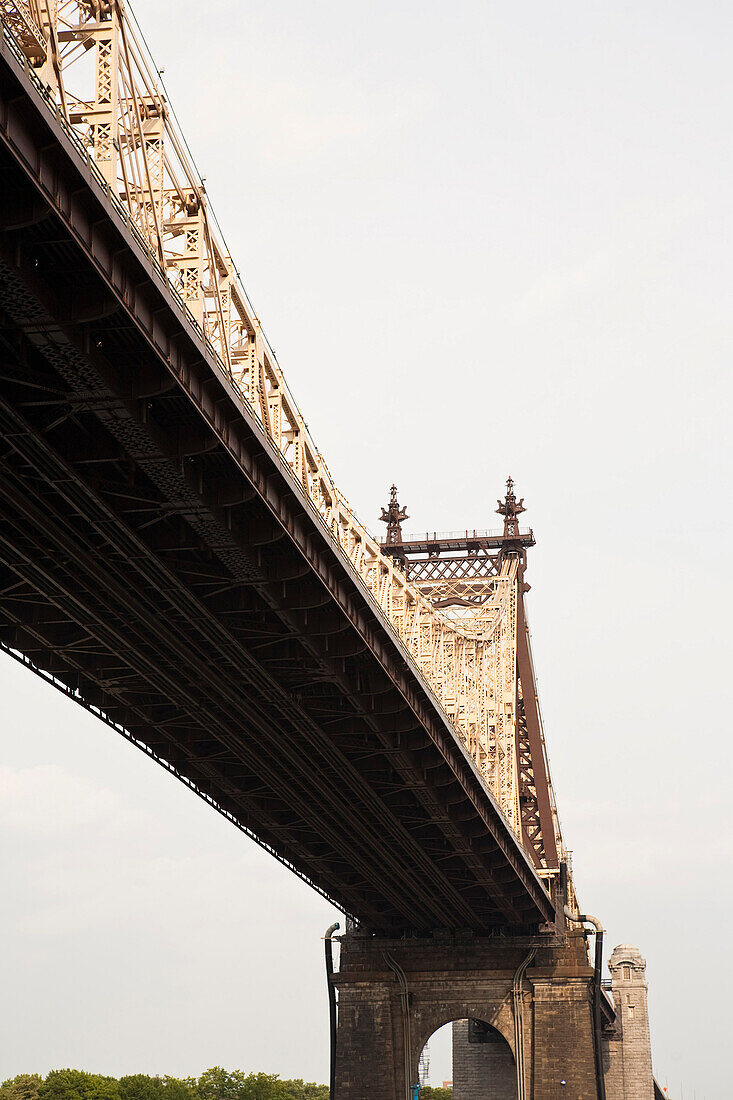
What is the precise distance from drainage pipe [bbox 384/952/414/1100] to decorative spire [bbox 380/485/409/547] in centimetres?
2273

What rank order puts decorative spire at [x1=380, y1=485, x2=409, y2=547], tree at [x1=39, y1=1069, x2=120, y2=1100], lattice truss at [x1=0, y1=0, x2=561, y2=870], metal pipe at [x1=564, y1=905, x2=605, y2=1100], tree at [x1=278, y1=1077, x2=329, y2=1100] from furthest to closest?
tree at [x1=278, y1=1077, x2=329, y2=1100]
tree at [x1=39, y1=1069, x2=120, y2=1100]
decorative spire at [x1=380, y1=485, x2=409, y2=547]
metal pipe at [x1=564, y1=905, x2=605, y2=1100]
lattice truss at [x1=0, y1=0, x2=561, y2=870]

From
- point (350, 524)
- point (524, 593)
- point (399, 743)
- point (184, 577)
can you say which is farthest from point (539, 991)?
point (184, 577)

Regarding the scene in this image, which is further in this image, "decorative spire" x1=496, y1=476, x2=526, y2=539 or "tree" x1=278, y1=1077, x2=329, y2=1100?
"tree" x1=278, y1=1077, x2=329, y2=1100

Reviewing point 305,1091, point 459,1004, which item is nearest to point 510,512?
point 459,1004

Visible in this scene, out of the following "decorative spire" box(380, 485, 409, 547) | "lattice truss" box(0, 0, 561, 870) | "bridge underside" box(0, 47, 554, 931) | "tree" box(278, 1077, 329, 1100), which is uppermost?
"decorative spire" box(380, 485, 409, 547)

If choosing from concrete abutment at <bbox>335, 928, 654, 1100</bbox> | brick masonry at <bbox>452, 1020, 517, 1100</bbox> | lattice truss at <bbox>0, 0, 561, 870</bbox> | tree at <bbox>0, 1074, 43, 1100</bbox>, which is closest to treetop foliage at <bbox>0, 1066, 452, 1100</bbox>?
tree at <bbox>0, 1074, 43, 1100</bbox>

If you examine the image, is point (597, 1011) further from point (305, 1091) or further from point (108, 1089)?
point (305, 1091)

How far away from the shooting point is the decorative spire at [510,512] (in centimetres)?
8344

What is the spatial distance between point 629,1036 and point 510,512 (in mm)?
36309

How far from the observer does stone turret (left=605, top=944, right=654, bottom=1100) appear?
9475cm

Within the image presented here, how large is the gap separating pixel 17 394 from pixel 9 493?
13.7 feet

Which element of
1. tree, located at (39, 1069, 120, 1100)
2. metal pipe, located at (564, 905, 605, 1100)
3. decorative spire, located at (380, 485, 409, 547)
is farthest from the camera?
tree, located at (39, 1069, 120, 1100)

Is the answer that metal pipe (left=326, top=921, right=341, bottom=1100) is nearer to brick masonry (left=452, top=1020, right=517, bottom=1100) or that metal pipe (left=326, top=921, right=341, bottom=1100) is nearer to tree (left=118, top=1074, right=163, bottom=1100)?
brick masonry (left=452, top=1020, right=517, bottom=1100)

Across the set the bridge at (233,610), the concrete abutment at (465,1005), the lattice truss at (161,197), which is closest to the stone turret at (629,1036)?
the bridge at (233,610)
